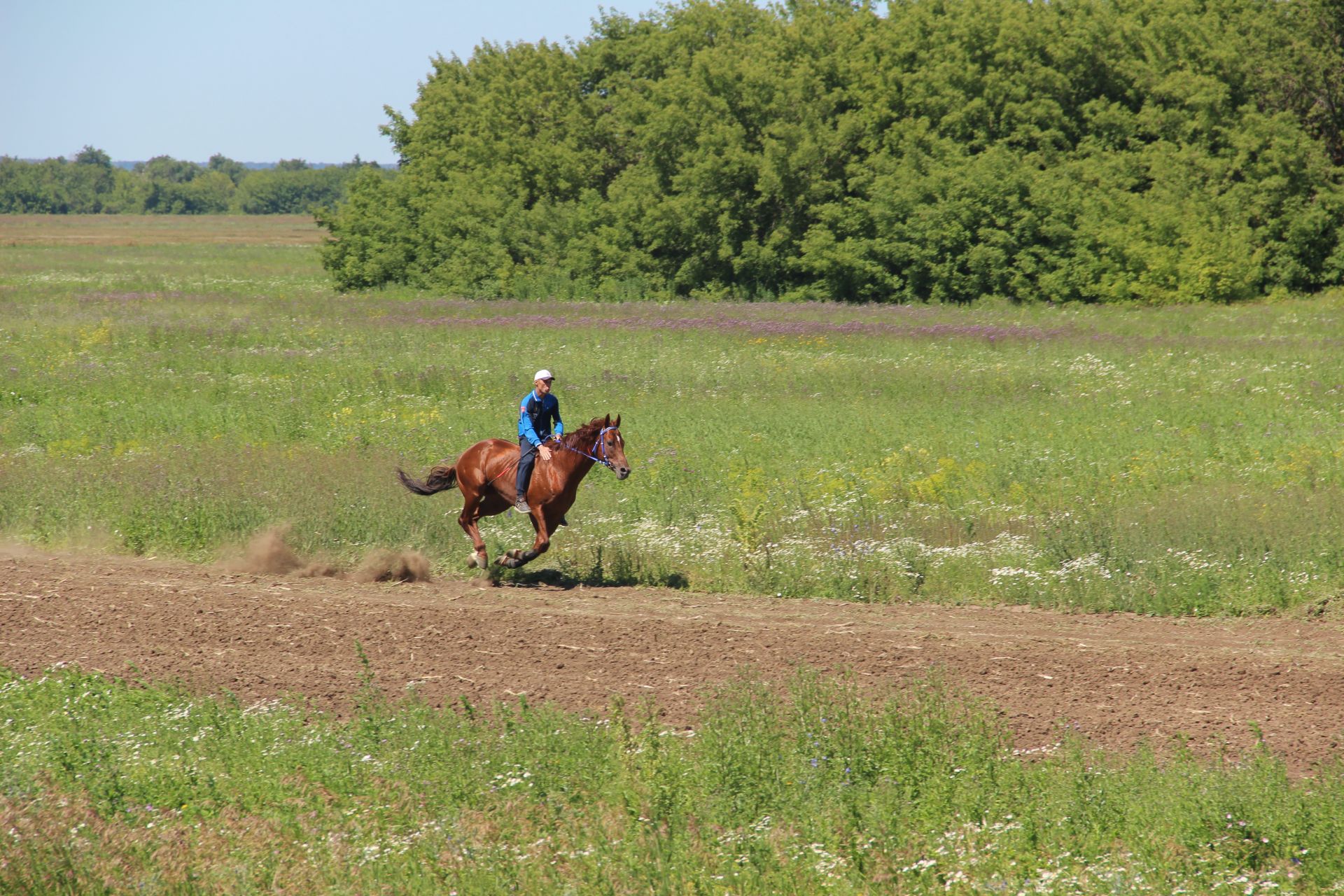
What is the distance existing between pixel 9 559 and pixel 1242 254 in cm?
3675

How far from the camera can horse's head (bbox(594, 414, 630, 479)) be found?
1263 centimetres

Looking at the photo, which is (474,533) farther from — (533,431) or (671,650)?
(671,650)

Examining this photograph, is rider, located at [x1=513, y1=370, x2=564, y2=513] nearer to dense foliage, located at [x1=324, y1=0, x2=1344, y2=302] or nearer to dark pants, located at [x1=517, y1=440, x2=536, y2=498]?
dark pants, located at [x1=517, y1=440, x2=536, y2=498]

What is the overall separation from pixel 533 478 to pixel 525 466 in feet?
0.61

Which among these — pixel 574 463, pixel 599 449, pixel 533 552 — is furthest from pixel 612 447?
pixel 533 552

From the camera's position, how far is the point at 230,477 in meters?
16.9

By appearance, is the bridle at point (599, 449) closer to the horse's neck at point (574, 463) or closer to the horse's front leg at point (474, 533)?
the horse's neck at point (574, 463)

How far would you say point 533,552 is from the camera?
1368 centimetres

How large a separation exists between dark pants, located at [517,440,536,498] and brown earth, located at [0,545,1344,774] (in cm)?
118

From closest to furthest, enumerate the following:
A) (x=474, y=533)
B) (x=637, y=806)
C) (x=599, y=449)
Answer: (x=637, y=806) → (x=599, y=449) → (x=474, y=533)

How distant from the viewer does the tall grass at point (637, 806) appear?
6559 mm

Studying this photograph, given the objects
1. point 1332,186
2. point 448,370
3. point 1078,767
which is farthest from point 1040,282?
point 1078,767

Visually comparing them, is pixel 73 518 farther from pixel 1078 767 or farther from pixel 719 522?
pixel 1078 767

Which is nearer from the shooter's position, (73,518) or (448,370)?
(73,518)
